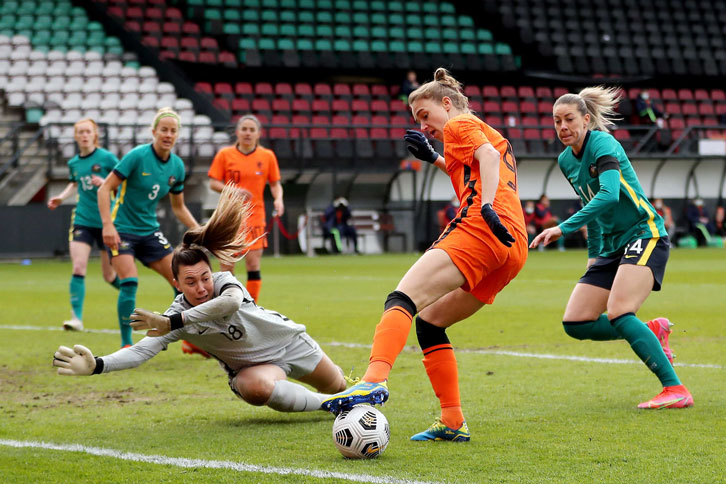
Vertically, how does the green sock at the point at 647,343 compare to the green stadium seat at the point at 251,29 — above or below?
below

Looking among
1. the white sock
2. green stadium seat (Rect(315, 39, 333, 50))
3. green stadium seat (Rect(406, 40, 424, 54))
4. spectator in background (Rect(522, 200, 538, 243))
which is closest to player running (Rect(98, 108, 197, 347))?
the white sock

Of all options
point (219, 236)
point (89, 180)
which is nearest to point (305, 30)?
point (89, 180)

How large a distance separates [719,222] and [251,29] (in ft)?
51.6

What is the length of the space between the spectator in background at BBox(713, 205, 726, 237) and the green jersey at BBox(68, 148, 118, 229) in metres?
24.2

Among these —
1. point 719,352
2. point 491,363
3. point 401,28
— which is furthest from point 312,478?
point 401,28

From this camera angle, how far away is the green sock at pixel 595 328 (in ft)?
19.3

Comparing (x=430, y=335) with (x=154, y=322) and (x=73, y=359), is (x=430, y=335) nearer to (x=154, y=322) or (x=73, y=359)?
(x=154, y=322)

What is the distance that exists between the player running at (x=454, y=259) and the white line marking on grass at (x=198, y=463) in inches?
12.5

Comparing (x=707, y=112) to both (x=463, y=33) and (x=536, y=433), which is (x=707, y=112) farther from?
(x=536, y=433)

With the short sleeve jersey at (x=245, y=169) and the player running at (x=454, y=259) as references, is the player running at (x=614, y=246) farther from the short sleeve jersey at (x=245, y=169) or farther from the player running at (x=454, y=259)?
the short sleeve jersey at (x=245, y=169)

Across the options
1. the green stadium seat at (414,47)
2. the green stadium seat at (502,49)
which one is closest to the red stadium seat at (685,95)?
the green stadium seat at (502,49)

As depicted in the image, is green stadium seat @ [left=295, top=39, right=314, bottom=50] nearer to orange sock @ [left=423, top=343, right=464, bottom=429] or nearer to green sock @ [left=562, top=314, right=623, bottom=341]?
green sock @ [left=562, top=314, right=623, bottom=341]

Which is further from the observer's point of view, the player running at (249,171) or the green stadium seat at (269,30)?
the green stadium seat at (269,30)

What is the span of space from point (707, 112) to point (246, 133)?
2759cm
